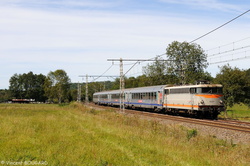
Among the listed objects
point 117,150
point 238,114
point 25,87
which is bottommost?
point 238,114

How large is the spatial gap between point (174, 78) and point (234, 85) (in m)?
25.3

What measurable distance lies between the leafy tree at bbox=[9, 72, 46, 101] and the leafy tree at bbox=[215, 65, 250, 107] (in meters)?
113

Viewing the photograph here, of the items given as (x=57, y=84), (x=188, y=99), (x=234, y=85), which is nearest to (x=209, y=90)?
(x=188, y=99)

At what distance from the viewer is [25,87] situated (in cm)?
14575

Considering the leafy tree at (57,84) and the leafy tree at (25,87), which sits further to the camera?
the leafy tree at (25,87)

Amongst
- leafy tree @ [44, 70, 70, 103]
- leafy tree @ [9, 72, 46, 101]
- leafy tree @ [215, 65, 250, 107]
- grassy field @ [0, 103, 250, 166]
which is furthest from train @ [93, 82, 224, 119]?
leafy tree @ [9, 72, 46, 101]

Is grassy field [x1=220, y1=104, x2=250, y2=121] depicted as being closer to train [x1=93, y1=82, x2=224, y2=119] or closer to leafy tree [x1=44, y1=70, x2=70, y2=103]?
train [x1=93, y1=82, x2=224, y2=119]

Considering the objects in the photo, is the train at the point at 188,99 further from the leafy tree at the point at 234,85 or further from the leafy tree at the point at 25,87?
the leafy tree at the point at 25,87

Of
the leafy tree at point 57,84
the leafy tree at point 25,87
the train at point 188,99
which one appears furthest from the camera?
the leafy tree at point 25,87

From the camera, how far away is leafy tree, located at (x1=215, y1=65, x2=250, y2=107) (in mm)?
42312

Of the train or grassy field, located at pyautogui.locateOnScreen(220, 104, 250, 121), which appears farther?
grassy field, located at pyautogui.locateOnScreen(220, 104, 250, 121)

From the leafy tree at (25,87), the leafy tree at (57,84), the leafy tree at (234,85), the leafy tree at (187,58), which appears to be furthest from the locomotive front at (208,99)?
the leafy tree at (25,87)

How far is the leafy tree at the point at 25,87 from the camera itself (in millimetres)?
143000

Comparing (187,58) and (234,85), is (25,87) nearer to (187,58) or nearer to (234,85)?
(187,58)
